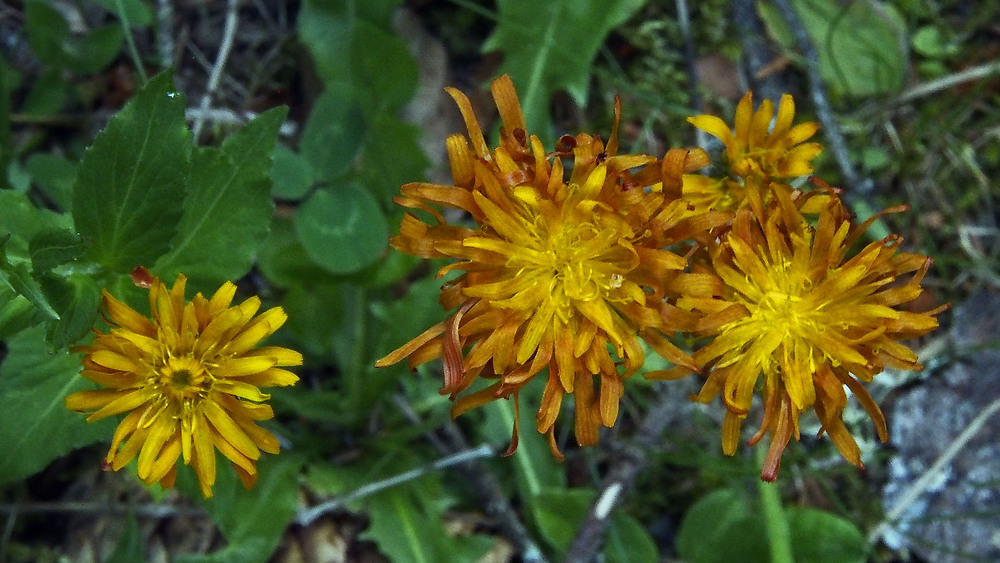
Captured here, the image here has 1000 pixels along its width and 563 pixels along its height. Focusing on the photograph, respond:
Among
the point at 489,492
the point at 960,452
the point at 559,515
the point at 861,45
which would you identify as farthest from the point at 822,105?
the point at 489,492

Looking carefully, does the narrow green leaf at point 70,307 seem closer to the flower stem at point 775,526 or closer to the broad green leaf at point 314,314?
the broad green leaf at point 314,314

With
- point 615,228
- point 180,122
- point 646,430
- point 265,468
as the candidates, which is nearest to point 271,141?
point 180,122

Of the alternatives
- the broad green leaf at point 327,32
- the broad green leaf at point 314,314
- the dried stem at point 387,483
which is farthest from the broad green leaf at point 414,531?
the broad green leaf at point 327,32

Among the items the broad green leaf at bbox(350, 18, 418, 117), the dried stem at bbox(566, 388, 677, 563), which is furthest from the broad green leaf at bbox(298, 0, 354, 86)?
the dried stem at bbox(566, 388, 677, 563)

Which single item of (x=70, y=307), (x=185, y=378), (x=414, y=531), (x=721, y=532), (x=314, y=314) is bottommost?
(x=721, y=532)

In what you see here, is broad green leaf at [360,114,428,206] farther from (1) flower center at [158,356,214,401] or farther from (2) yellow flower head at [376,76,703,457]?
(1) flower center at [158,356,214,401]

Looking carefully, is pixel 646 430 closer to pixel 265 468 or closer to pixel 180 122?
pixel 265 468

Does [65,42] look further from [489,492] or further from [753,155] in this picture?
[753,155]
